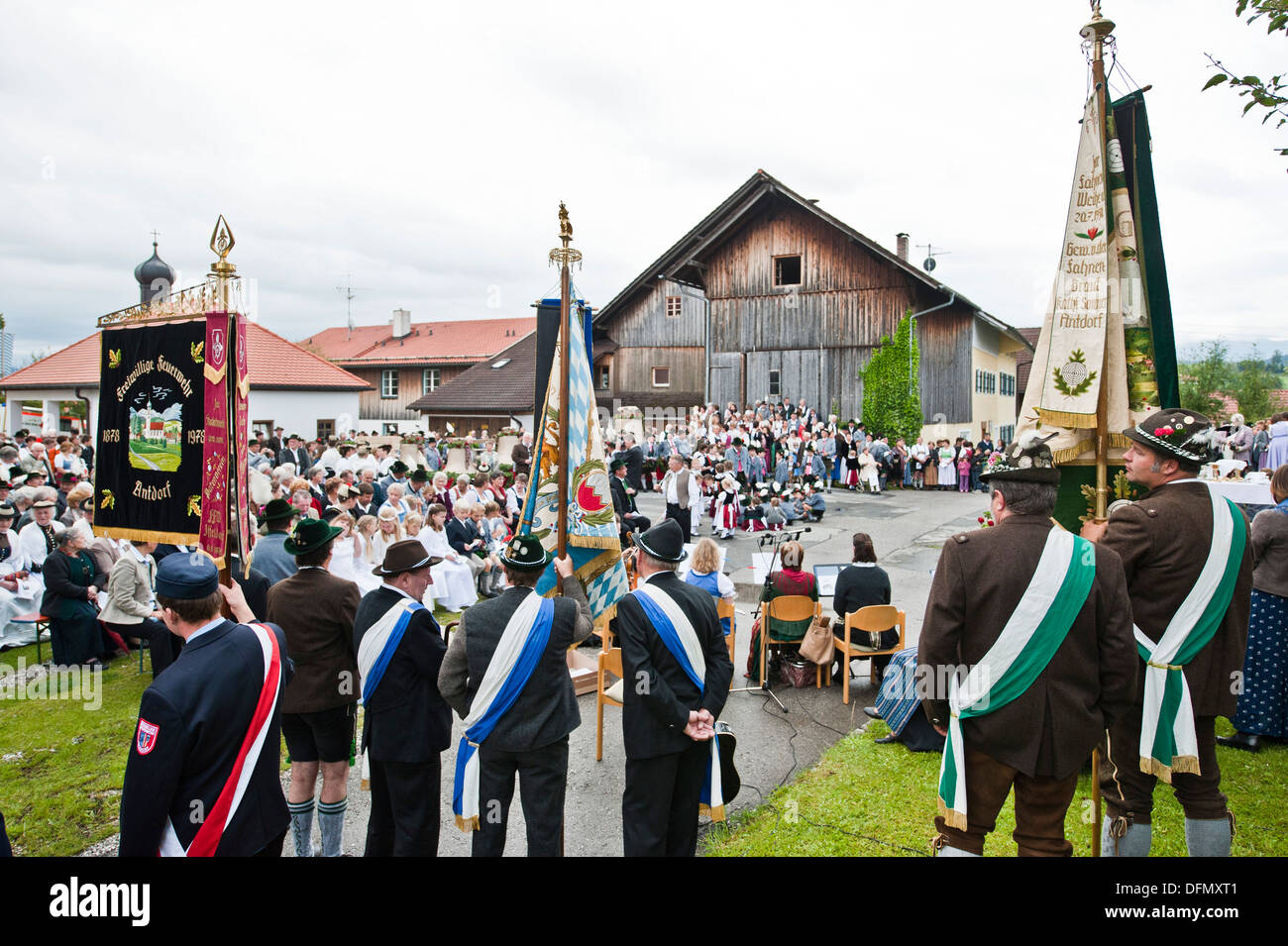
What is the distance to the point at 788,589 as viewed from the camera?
7480 millimetres

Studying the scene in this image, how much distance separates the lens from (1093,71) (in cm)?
450

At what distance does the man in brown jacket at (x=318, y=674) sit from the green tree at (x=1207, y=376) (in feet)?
146

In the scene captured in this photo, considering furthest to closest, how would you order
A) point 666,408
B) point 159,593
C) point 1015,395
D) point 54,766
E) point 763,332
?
point 1015,395 → point 666,408 → point 763,332 → point 54,766 → point 159,593

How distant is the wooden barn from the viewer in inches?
1093

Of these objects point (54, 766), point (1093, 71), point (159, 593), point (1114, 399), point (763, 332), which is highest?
point (763, 332)

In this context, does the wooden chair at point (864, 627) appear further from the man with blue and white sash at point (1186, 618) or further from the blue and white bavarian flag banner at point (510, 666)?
the blue and white bavarian flag banner at point (510, 666)

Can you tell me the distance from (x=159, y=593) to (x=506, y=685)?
152 centimetres

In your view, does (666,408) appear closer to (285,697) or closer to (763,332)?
(763,332)

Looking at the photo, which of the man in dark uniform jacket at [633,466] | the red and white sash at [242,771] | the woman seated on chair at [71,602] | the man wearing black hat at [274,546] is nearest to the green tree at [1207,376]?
the man in dark uniform jacket at [633,466]

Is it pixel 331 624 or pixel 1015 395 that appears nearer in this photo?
pixel 331 624

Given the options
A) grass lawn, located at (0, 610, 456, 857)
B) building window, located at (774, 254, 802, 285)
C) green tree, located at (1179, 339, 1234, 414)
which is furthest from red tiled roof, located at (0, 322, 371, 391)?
green tree, located at (1179, 339, 1234, 414)
